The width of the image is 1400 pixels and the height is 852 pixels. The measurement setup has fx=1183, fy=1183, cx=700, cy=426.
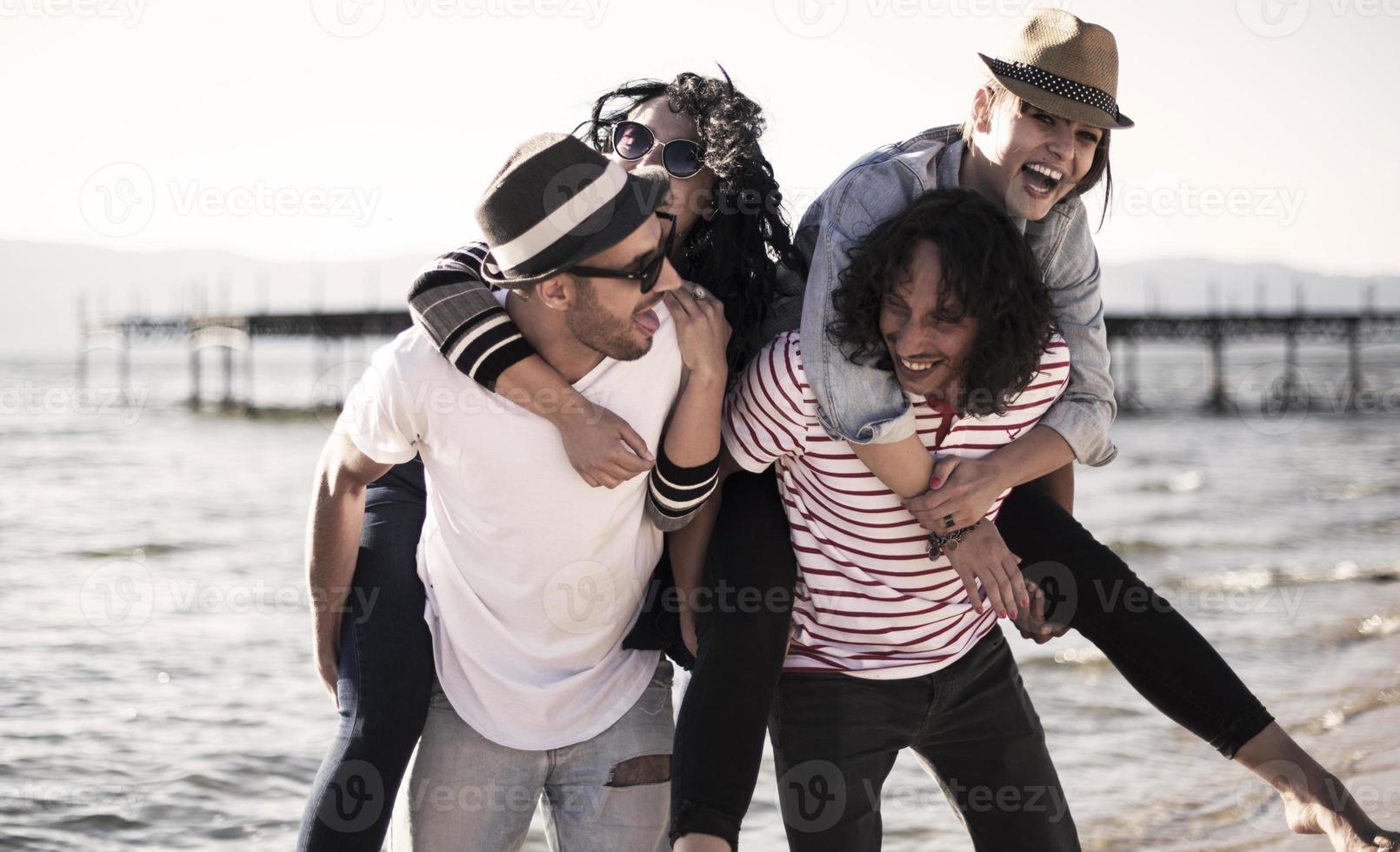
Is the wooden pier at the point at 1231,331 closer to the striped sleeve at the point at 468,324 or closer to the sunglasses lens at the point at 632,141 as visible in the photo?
the sunglasses lens at the point at 632,141

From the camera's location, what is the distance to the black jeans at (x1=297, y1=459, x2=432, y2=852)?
2.57 meters

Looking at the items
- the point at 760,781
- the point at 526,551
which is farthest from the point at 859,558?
the point at 760,781

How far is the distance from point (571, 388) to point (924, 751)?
4.08ft

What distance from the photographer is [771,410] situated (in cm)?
260

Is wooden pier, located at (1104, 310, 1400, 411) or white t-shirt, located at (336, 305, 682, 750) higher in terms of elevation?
white t-shirt, located at (336, 305, 682, 750)

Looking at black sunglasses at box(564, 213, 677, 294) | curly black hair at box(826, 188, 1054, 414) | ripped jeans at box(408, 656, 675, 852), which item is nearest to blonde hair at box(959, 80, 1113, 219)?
curly black hair at box(826, 188, 1054, 414)

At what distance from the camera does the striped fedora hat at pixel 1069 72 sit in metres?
2.69

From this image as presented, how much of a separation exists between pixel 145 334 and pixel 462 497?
188ft

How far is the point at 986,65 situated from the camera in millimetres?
2799

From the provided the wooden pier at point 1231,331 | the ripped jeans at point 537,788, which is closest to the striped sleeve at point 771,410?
the ripped jeans at point 537,788

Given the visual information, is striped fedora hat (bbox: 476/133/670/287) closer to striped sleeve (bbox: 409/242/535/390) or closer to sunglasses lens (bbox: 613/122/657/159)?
striped sleeve (bbox: 409/242/535/390)

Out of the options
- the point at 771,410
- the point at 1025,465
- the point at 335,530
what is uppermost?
the point at 771,410

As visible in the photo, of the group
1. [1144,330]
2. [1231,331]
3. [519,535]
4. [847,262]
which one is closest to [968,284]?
[847,262]

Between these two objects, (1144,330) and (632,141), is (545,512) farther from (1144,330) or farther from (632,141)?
(1144,330)
